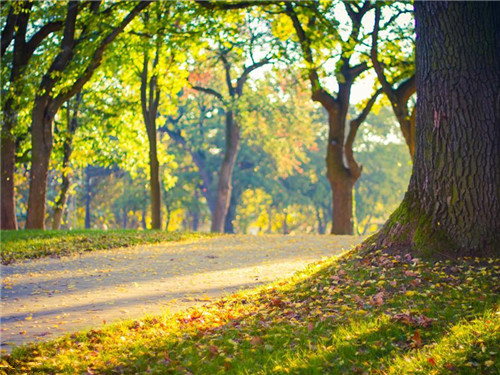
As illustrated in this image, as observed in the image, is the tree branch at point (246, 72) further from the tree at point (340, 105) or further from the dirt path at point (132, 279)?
the dirt path at point (132, 279)

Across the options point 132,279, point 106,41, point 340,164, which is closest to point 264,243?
point 340,164

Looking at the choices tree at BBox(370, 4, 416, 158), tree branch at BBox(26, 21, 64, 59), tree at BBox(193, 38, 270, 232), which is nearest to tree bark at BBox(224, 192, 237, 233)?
tree at BBox(193, 38, 270, 232)

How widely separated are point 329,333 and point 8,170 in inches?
600

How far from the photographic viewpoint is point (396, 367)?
17.5 ft

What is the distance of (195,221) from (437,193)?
43.0 metres

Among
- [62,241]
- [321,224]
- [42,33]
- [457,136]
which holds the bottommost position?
[321,224]

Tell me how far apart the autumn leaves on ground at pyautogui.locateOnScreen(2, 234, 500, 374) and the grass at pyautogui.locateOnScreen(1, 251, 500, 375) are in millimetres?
11

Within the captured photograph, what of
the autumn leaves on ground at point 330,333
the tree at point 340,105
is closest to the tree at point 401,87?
the tree at point 340,105

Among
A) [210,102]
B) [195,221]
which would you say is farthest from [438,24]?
[195,221]

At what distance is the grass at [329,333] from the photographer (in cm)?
561

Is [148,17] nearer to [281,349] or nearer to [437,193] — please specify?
[437,193]

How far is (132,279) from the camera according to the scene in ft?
35.3

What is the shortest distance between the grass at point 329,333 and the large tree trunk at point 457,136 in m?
0.42

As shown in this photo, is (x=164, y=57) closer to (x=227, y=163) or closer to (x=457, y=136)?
(x=227, y=163)
